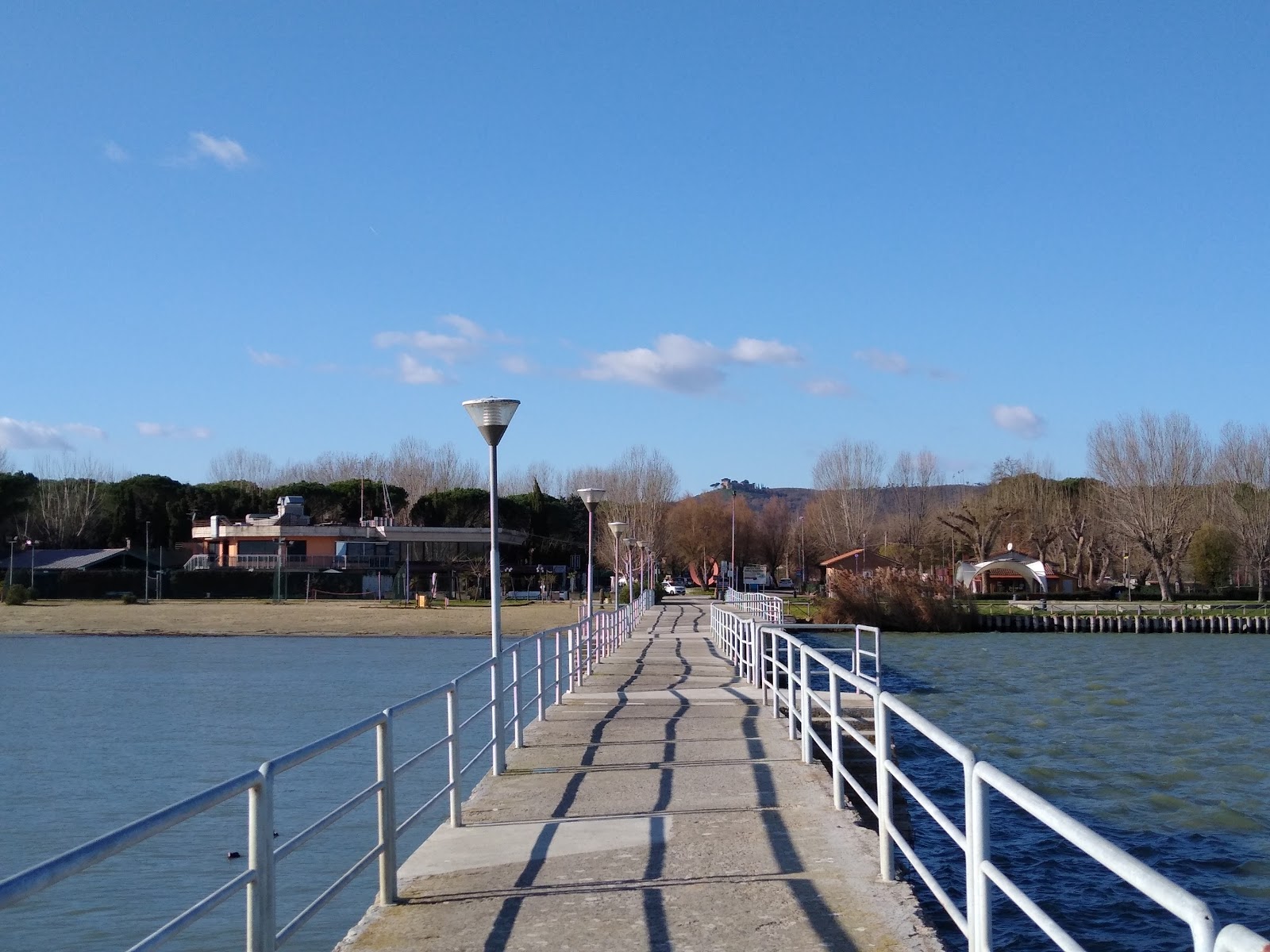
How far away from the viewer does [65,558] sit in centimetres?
10362

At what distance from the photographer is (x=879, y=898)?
6715 mm

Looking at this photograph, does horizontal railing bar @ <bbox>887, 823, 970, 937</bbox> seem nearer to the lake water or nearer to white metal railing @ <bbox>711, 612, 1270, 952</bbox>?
white metal railing @ <bbox>711, 612, 1270, 952</bbox>

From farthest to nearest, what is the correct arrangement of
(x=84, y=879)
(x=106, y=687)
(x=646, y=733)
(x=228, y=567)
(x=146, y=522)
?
(x=146, y=522)
(x=228, y=567)
(x=106, y=687)
(x=646, y=733)
(x=84, y=879)

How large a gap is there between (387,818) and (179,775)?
1363cm

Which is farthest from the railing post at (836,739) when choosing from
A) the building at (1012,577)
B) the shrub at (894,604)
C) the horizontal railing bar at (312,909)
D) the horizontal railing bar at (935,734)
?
the building at (1012,577)

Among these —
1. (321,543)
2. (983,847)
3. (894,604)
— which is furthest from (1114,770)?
(321,543)

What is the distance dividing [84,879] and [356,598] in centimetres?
8452

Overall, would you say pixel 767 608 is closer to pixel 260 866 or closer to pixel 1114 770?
pixel 1114 770

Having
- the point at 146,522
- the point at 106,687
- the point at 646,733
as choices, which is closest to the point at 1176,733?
the point at 646,733

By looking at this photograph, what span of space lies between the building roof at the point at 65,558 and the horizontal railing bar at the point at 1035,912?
103763mm

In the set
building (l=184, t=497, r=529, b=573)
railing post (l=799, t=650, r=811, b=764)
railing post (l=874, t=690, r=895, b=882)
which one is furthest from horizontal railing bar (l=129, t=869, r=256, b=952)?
building (l=184, t=497, r=529, b=573)

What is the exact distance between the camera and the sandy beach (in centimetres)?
6300

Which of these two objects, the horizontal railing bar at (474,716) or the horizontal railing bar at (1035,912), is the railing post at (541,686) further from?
the horizontal railing bar at (1035,912)

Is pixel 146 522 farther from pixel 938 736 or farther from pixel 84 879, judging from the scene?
pixel 938 736
